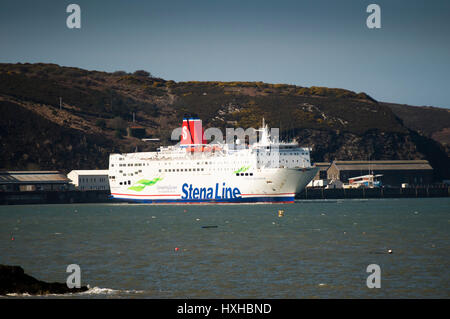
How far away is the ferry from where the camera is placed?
81875 mm

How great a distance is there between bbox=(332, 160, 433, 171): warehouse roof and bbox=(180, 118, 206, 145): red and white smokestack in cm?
3331

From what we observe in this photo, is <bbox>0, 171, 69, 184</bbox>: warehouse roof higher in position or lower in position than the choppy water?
higher

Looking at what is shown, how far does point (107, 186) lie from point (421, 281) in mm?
91535

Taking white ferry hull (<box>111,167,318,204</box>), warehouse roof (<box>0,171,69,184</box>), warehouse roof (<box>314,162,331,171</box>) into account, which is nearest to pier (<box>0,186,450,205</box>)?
warehouse roof (<box>0,171,69,184</box>)

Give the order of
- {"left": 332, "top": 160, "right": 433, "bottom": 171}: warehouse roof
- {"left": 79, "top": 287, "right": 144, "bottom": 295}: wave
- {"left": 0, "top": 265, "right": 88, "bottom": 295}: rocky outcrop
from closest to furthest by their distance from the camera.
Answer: {"left": 0, "top": 265, "right": 88, "bottom": 295}: rocky outcrop → {"left": 79, "top": 287, "right": 144, "bottom": 295}: wave → {"left": 332, "top": 160, "right": 433, "bottom": 171}: warehouse roof

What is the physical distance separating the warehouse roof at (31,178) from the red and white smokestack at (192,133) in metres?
23.9

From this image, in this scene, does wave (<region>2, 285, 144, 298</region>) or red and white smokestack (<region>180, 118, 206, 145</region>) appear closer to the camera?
wave (<region>2, 285, 144, 298</region>)

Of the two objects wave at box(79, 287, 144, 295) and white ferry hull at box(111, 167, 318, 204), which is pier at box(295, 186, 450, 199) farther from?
wave at box(79, 287, 144, 295)

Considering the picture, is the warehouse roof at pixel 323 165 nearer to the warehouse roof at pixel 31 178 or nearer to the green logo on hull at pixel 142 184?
the warehouse roof at pixel 31 178

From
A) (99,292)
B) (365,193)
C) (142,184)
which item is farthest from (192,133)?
(99,292)

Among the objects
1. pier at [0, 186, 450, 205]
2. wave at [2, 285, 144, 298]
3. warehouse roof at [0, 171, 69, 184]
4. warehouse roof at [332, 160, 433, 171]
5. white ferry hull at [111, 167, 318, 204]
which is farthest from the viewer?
warehouse roof at [332, 160, 433, 171]

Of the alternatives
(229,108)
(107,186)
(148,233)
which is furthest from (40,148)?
(148,233)

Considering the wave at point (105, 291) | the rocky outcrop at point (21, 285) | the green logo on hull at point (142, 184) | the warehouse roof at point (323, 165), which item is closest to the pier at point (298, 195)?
the green logo on hull at point (142, 184)

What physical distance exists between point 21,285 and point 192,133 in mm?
76680
